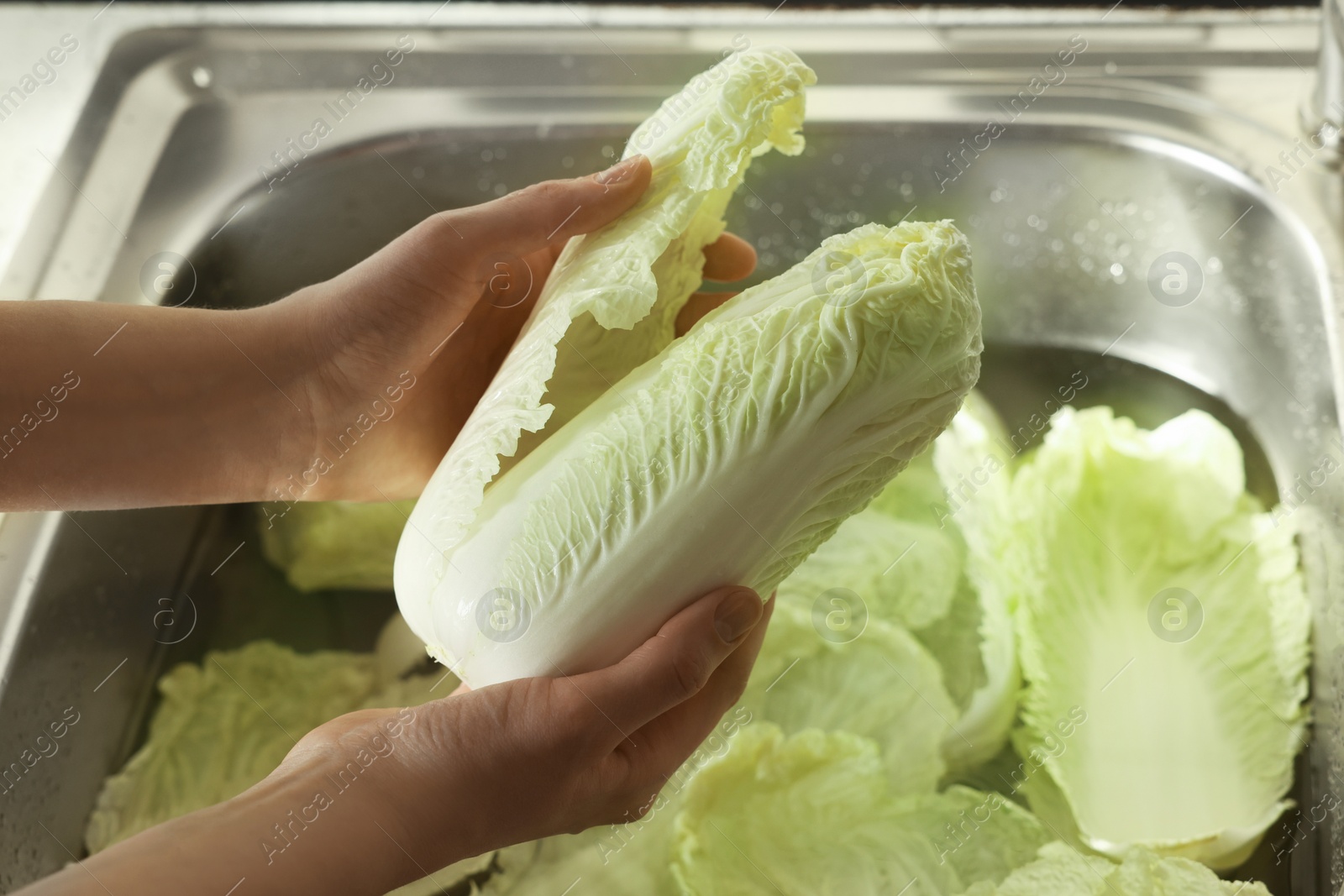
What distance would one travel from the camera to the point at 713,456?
0.84 m

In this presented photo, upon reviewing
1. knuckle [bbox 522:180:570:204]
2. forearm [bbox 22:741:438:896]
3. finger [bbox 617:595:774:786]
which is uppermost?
knuckle [bbox 522:180:570:204]

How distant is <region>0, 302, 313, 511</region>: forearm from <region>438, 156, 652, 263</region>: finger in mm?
252

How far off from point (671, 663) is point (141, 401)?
2.16 feet

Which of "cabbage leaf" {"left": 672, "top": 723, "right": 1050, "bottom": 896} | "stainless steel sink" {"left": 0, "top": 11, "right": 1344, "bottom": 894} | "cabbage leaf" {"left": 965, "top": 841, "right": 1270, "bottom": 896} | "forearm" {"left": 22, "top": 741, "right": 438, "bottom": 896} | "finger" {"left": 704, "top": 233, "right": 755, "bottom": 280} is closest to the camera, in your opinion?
"forearm" {"left": 22, "top": 741, "right": 438, "bottom": 896}

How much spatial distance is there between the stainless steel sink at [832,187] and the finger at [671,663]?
70cm

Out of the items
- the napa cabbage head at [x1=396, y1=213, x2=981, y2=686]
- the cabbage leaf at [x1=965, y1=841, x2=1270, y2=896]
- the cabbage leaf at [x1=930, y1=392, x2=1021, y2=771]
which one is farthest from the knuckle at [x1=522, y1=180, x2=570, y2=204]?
the cabbage leaf at [x1=965, y1=841, x2=1270, y2=896]

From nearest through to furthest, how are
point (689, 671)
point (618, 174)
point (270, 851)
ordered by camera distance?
1. point (270, 851)
2. point (689, 671)
3. point (618, 174)

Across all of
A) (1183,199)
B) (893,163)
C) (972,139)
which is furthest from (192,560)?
(1183,199)

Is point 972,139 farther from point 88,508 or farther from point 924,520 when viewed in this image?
point 88,508

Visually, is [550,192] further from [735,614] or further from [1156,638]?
[1156,638]

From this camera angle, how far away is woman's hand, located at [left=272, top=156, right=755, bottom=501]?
3.36 ft

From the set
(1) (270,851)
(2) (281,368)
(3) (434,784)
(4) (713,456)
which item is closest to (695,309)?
(4) (713,456)

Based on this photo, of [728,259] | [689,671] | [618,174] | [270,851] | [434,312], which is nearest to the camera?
[270,851]

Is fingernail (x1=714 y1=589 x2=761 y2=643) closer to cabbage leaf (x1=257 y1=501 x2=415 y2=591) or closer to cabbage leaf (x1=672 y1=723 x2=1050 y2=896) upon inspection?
cabbage leaf (x1=672 y1=723 x2=1050 y2=896)
